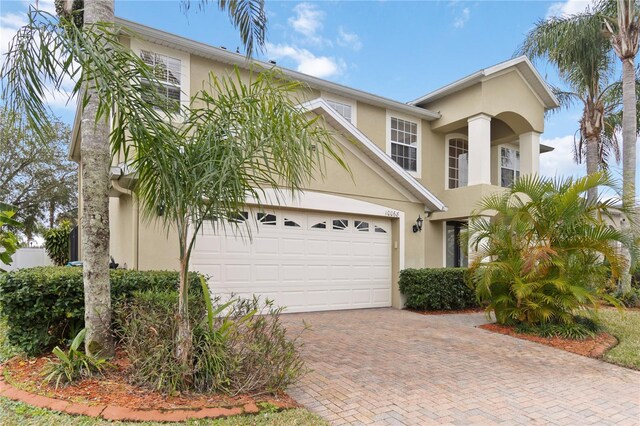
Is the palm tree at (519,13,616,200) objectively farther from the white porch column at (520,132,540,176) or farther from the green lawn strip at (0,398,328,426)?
the green lawn strip at (0,398,328,426)

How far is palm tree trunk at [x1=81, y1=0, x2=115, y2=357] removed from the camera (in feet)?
14.9

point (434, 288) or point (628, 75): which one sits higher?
point (628, 75)

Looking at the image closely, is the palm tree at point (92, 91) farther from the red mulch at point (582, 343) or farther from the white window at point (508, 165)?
the white window at point (508, 165)

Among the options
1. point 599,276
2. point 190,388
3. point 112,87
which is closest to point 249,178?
point 112,87

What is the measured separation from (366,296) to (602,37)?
12.4m

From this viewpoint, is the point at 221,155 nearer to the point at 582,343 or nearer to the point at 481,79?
the point at 582,343

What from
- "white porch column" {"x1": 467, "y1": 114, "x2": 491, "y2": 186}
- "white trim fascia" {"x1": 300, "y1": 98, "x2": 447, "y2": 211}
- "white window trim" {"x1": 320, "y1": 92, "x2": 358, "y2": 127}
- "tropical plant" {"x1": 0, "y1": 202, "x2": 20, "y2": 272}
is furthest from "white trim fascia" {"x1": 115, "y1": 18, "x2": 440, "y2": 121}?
"tropical plant" {"x1": 0, "y1": 202, "x2": 20, "y2": 272}

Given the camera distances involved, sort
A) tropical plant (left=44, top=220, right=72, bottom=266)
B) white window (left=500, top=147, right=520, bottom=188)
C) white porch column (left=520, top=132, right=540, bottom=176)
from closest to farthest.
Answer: tropical plant (left=44, top=220, right=72, bottom=266) → white porch column (left=520, top=132, right=540, bottom=176) → white window (left=500, top=147, right=520, bottom=188)

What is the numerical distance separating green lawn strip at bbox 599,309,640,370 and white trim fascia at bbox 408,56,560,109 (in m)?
8.02

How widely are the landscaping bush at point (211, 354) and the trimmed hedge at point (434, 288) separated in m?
6.73

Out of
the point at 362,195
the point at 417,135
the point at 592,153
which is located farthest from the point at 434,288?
the point at 592,153

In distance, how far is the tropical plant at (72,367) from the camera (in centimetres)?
419

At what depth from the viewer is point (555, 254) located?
7.45 metres

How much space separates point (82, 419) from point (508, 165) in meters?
17.0
